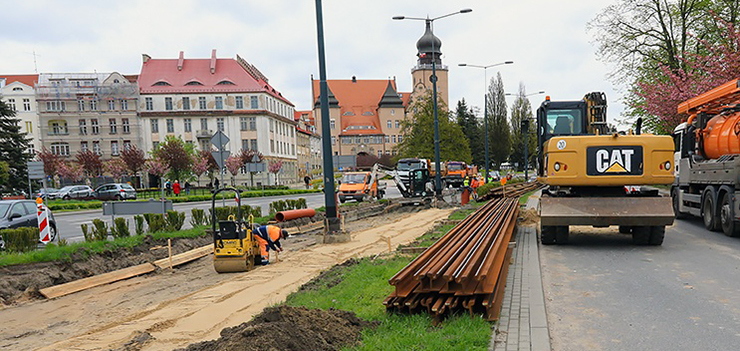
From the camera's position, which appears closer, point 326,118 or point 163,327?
point 163,327

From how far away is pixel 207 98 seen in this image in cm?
7294

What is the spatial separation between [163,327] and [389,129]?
11147cm

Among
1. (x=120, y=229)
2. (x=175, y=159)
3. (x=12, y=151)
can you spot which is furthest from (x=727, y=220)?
(x=12, y=151)

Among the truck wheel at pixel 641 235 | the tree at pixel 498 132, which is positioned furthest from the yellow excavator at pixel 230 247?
the tree at pixel 498 132

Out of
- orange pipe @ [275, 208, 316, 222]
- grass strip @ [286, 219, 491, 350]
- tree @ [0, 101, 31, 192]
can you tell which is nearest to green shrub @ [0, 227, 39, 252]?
orange pipe @ [275, 208, 316, 222]

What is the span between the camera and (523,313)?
19.6 ft

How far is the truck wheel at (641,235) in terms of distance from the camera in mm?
10844

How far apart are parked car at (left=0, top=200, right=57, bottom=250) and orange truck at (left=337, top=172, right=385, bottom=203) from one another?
15676mm

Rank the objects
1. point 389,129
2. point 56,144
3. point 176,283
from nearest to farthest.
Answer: point 176,283
point 56,144
point 389,129

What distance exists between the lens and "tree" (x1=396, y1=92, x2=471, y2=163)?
43.6 metres

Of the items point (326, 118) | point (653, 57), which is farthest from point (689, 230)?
point (653, 57)

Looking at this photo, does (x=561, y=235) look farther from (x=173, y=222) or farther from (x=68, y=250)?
(x=68, y=250)

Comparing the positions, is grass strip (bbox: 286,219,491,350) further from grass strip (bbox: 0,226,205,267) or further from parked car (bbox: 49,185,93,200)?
parked car (bbox: 49,185,93,200)

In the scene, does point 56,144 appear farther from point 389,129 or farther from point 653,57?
point 653,57
